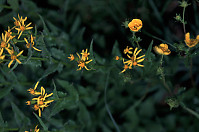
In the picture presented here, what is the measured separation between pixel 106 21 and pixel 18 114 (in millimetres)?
3050

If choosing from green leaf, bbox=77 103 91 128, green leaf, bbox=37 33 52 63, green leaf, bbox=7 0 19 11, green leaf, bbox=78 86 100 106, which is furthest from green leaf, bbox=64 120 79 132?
green leaf, bbox=7 0 19 11

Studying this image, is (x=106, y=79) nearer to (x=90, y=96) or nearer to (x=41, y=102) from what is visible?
(x=90, y=96)

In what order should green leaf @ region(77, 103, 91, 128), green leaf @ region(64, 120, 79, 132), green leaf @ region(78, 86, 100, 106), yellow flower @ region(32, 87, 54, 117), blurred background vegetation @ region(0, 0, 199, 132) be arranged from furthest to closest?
1. green leaf @ region(78, 86, 100, 106)
2. green leaf @ region(77, 103, 91, 128)
3. blurred background vegetation @ region(0, 0, 199, 132)
4. green leaf @ region(64, 120, 79, 132)
5. yellow flower @ region(32, 87, 54, 117)

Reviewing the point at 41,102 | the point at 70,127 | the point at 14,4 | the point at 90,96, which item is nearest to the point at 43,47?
the point at 41,102

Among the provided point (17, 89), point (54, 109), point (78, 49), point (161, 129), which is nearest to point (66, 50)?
point (78, 49)

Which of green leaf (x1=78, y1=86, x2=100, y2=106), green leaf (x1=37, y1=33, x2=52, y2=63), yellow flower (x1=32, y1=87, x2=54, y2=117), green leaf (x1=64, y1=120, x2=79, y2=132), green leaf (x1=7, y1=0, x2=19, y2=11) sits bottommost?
green leaf (x1=64, y1=120, x2=79, y2=132)

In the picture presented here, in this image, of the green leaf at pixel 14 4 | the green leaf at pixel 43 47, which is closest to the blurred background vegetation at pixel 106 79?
the green leaf at pixel 14 4

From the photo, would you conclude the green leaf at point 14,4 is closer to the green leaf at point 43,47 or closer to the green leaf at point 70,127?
the green leaf at point 43,47

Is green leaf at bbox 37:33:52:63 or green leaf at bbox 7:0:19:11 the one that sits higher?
green leaf at bbox 7:0:19:11

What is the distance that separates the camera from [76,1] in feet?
16.4

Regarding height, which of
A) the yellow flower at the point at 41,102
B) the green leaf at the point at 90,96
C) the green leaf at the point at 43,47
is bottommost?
the green leaf at the point at 90,96

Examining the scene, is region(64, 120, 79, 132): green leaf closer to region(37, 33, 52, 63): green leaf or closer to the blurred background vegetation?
the blurred background vegetation

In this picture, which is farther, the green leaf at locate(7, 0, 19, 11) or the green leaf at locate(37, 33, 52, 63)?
the green leaf at locate(7, 0, 19, 11)

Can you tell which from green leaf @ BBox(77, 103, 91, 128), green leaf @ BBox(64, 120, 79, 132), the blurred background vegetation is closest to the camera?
green leaf @ BBox(64, 120, 79, 132)
